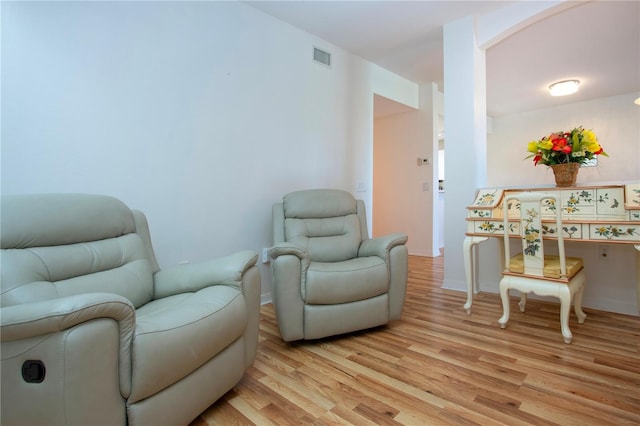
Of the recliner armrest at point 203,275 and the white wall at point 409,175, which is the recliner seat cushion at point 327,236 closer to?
the recliner armrest at point 203,275

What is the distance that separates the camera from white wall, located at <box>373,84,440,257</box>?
4738 mm

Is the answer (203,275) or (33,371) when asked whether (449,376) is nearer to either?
(203,275)

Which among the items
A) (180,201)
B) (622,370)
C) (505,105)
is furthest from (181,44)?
(505,105)

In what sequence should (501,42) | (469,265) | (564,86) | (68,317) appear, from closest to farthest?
(68,317) → (469,265) → (501,42) → (564,86)

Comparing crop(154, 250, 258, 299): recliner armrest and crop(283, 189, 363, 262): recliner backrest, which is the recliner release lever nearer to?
crop(154, 250, 258, 299): recliner armrest

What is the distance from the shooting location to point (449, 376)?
1.59 meters

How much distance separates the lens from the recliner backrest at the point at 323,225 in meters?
2.44

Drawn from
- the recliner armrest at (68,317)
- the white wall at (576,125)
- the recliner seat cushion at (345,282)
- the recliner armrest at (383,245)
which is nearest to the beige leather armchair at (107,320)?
the recliner armrest at (68,317)

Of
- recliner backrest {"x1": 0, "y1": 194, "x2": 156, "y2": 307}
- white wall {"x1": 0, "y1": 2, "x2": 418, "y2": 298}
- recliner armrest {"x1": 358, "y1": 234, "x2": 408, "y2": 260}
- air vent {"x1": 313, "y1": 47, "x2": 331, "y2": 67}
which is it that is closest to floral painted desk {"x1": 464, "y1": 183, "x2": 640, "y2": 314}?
recliner armrest {"x1": 358, "y1": 234, "x2": 408, "y2": 260}

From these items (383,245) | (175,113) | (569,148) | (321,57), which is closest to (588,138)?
(569,148)

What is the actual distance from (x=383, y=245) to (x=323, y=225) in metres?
0.57

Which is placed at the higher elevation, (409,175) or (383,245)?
(409,175)

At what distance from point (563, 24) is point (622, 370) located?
3.14m

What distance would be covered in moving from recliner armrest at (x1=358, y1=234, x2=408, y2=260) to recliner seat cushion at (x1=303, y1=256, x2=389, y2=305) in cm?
9
